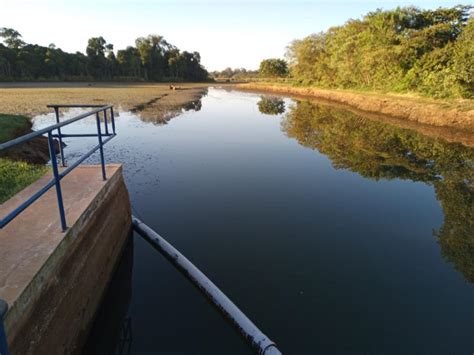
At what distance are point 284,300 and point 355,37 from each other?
153ft

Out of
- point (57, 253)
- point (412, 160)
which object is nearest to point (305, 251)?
point (57, 253)

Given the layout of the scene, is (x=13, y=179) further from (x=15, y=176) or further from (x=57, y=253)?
(x=57, y=253)

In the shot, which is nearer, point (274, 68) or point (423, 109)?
point (423, 109)

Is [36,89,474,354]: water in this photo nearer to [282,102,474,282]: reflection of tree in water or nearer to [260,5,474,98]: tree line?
[282,102,474,282]: reflection of tree in water

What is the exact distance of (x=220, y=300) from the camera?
4785mm

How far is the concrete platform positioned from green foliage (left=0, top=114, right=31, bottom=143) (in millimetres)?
8765

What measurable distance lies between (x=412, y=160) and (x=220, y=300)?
529 inches

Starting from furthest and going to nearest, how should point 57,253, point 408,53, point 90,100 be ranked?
point 90,100 → point 408,53 → point 57,253

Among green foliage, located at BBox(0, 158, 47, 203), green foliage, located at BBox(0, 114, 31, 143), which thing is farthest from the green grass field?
green foliage, located at BBox(0, 114, 31, 143)

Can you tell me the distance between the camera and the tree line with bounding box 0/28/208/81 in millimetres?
80562

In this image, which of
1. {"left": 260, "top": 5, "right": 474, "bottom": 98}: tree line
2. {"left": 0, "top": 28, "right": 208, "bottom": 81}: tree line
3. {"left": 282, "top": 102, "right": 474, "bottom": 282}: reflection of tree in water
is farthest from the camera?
{"left": 0, "top": 28, "right": 208, "bottom": 81}: tree line

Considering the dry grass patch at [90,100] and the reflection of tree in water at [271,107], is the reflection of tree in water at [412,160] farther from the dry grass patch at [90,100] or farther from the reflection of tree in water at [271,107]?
the dry grass patch at [90,100]

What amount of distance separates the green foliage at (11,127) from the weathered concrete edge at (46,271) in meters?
9.99

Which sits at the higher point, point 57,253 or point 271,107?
point 57,253
